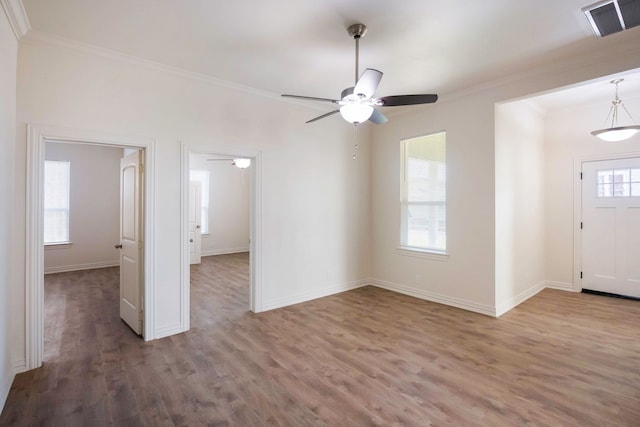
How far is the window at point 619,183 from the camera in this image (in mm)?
4648

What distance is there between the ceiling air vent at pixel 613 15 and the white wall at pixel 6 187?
437 cm

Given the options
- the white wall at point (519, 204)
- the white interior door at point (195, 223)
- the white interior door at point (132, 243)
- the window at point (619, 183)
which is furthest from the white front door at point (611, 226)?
the white interior door at point (195, 223)

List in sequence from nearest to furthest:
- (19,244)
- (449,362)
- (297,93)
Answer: (19,244), (449,362), (297,93)

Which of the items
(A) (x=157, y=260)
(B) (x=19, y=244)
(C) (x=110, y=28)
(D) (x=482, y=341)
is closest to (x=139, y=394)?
(A) (x=157, y=260)

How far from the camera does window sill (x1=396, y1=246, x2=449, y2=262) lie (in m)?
4.57

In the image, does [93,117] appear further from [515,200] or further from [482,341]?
[515,200]

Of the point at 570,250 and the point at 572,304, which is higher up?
the point at 570,250

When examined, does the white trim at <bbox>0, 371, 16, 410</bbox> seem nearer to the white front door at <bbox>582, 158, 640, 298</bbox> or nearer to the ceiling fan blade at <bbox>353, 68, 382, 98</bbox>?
the ceiling fan blade at <bbox>353, 68, 382, 98</bbox>

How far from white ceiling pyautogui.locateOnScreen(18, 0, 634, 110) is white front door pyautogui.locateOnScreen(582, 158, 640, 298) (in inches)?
112

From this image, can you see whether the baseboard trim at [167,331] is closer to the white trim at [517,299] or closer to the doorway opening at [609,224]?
the white trim at [517,299]

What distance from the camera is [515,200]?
14.8 ft

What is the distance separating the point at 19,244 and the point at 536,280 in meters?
6.76

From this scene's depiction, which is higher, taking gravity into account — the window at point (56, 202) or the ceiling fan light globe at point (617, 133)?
the ceiling fan light globe at point (617, 133)

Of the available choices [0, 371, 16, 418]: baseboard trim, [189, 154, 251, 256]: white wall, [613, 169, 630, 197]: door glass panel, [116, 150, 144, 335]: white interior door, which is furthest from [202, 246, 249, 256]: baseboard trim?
[613, 169, 630, 197]: door glass panel
